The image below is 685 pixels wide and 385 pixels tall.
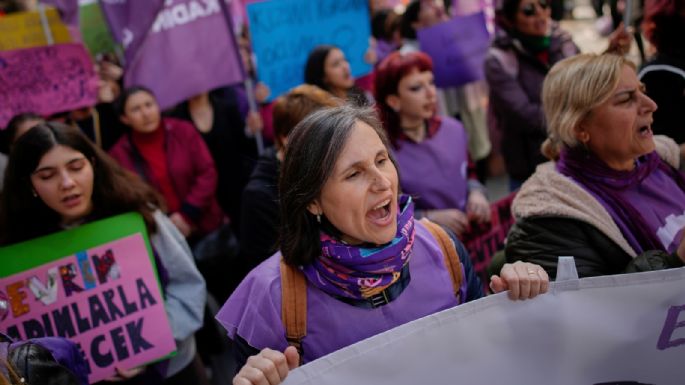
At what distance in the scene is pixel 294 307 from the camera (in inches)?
63.9

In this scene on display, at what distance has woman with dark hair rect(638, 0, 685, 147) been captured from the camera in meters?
2.55

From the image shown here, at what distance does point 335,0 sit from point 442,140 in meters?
1.78

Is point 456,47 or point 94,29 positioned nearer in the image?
point 456,47

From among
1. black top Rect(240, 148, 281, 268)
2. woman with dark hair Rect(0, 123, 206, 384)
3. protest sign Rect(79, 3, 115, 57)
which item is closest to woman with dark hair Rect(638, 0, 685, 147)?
black top Rect(240, 148, 281, 268)

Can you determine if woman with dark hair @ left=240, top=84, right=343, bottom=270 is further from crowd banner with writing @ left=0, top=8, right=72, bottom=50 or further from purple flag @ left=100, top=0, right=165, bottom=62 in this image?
crowd banner with writing @ left=0, top=8, right=72, bottom=50

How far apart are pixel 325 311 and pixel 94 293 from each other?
3.84 feet

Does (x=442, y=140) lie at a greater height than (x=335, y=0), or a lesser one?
lesser

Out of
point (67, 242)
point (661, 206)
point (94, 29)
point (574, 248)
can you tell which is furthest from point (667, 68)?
point (94, 29)

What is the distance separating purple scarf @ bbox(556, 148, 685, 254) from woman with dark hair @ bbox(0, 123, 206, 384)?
157cm

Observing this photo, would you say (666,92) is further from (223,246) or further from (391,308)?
(223,246)

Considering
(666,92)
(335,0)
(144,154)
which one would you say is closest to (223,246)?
(144,154)

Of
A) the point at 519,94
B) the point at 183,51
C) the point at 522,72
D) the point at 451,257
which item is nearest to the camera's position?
the point at 451,257

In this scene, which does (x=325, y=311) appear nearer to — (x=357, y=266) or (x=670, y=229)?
(x=357, y=266)

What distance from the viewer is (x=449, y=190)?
3188mm
